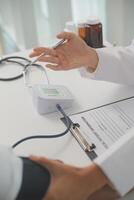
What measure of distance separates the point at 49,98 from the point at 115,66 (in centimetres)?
24

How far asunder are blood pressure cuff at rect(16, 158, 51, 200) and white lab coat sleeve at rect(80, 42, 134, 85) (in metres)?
0.47

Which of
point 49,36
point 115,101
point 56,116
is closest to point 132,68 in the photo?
point 115,101

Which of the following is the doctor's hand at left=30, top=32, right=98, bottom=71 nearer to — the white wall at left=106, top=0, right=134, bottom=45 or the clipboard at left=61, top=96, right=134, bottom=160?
the clipboard at left=61, top=96, right=134, bottom=160

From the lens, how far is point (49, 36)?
8.08 ft

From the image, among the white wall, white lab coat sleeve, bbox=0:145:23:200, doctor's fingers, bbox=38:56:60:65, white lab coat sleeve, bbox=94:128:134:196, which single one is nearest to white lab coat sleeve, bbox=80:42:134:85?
doctor's fingers, bbox=38:56:60:65

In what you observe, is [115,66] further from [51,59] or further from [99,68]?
[51,59]

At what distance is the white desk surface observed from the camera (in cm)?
73

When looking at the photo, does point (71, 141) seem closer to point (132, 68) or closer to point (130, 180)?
point (130, 180)

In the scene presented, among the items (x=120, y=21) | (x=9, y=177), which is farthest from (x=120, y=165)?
(x=120, y=21)

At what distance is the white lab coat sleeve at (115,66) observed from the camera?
951mm

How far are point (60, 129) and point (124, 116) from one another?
17 cm

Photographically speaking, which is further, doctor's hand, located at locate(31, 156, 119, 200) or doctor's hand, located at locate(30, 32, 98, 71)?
doctor's hand, located at locate(30, 32, 98, 71)

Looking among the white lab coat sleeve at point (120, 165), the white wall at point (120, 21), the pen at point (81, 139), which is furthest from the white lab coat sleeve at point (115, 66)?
the white wall at point (120, 21)

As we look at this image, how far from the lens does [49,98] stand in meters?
0.85
